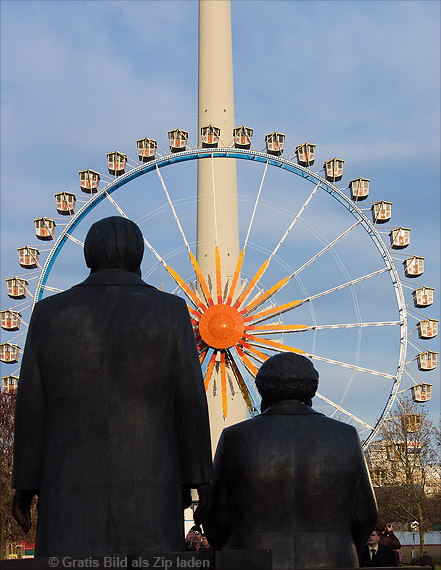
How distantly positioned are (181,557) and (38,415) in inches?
51.1

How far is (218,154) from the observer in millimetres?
36875

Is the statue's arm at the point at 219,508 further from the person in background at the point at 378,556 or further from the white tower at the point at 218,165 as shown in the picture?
the white tower at the point at 218,165

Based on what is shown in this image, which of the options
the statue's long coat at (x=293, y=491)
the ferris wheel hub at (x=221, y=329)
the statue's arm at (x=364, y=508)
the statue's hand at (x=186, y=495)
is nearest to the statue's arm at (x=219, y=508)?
the statue's long coat at (x=293, y=491)

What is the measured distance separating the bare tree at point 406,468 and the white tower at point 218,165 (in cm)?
647

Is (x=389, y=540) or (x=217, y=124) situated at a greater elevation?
(x=217, y=124)

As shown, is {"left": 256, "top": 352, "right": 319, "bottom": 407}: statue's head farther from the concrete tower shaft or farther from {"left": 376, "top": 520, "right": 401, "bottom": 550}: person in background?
the concrete tower shaft

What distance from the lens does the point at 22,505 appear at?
5.10 m

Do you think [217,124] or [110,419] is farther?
[217,124]

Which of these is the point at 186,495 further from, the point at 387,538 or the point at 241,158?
the point at 241,158

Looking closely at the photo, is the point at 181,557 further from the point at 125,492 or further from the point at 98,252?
the point at 98,252

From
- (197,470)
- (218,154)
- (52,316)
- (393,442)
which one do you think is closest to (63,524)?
(197,470)

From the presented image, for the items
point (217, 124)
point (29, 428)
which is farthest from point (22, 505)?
point (217, 124)

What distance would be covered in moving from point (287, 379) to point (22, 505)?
4.96 ft

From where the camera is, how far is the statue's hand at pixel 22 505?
504 cm
